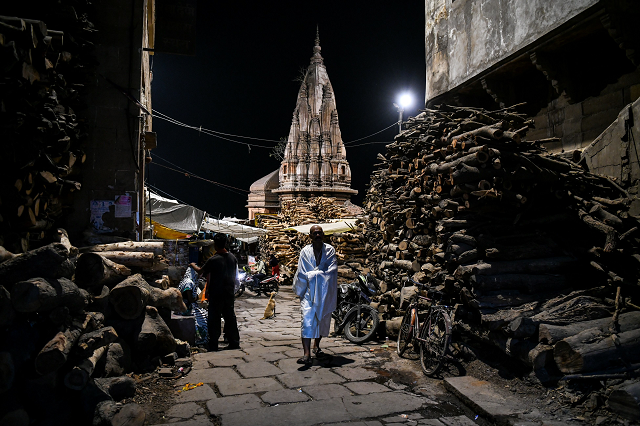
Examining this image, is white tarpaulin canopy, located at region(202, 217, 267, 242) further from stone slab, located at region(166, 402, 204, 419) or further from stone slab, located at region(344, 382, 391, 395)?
stone slab, located at region(166, 402, 204, 419)

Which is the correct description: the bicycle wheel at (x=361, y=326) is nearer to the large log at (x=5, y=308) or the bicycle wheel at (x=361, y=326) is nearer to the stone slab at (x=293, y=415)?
the stone slab at (x=293, y=415)

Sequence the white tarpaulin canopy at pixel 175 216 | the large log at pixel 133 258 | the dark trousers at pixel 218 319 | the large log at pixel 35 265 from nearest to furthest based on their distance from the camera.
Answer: the large log at pixel 35 265 → the large log at pixel 133 258 → the dark trousers at pixel 218 319 → the white tarpaulin canopy at pixel 175 216

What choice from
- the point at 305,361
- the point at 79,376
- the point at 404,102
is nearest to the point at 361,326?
the point at 305,361

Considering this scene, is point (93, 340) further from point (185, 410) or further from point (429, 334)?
point (429, 334)

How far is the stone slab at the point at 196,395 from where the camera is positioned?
13.5 ft

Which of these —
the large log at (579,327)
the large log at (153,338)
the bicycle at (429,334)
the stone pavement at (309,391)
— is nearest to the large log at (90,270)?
the large log at (153,338)

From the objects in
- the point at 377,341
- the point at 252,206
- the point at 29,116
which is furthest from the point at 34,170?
the point at 252,206

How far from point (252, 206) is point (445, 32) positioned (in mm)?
30406

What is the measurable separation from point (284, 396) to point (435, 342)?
2150 mm

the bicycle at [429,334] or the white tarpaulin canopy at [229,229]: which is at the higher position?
the white tarpaulin canopy at [229,229]

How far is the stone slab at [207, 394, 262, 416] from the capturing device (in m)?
3.85

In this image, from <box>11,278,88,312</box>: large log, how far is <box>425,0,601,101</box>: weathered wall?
7.92 m

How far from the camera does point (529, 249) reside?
5.50 metres

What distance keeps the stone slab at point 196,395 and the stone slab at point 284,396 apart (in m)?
0.58
